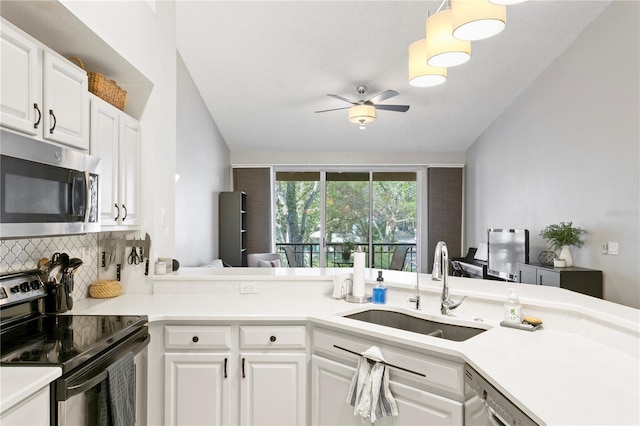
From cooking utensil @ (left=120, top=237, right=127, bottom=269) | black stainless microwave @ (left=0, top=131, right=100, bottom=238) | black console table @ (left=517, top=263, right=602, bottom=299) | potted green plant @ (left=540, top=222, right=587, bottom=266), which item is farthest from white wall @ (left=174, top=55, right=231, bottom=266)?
potted green plant @ (left=540, top=222, right=587, bottom=266)

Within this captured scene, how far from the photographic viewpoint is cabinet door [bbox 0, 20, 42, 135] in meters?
1.53

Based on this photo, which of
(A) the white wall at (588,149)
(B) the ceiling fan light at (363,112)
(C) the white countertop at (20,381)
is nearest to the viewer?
(C) the white countertop at (20,381)

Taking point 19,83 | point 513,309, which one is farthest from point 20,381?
point 513,309

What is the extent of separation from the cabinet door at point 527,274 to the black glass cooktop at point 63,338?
14.2 ft

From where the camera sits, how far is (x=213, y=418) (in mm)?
2100

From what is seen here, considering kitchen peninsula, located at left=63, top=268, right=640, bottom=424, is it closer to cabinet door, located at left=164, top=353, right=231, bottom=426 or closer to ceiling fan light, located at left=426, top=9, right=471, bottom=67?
cabinet door, located at left=164, top=353, right=231, bottom=426

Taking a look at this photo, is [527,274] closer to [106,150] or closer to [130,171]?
[130,171]

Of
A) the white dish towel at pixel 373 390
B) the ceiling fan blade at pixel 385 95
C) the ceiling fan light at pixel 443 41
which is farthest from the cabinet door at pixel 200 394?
the ceiling fan blade at pixel 385 95

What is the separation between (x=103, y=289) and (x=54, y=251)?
433mm

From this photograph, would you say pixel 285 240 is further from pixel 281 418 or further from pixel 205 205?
pixel 281 418

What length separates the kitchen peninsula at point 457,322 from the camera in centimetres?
122

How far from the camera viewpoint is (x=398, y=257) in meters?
7.68

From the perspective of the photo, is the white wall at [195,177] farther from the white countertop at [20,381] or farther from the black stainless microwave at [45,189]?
the white countertop at [20,381]

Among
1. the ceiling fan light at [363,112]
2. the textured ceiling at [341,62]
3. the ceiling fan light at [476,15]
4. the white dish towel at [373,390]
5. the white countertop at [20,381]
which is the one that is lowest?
the white dish towel at [373,390]
